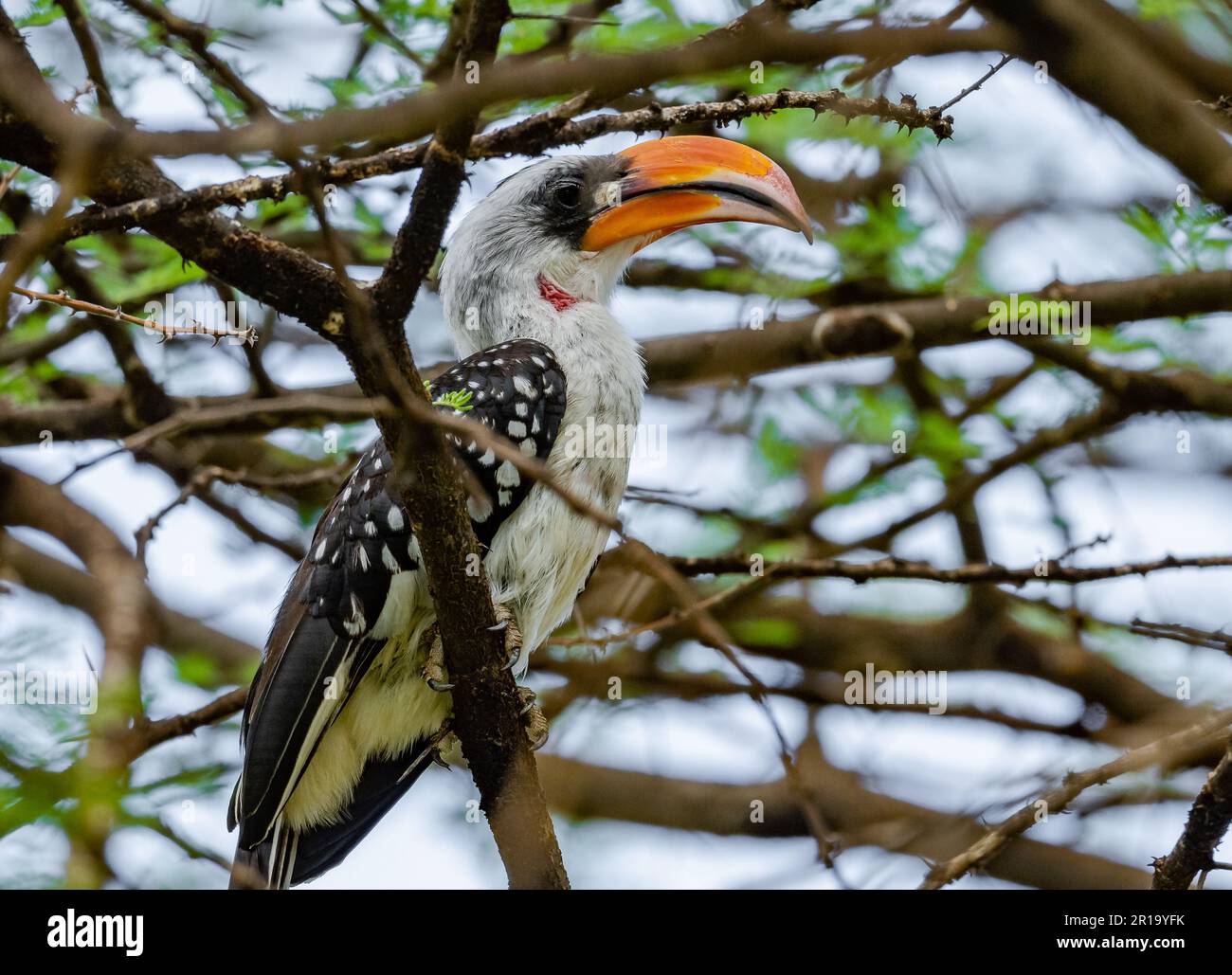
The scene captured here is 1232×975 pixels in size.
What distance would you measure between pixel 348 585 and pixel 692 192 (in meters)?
1.85

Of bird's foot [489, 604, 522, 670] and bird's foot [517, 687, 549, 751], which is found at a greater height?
bird's foot [489, 604, 522, 670]

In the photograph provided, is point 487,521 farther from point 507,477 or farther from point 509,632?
point 509,632

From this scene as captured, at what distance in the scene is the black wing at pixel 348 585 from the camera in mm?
3576

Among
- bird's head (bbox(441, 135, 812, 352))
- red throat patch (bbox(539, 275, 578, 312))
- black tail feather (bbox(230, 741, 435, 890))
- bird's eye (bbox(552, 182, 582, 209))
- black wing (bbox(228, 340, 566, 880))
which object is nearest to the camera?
black wing (bbox(228, 340, 566, 880))

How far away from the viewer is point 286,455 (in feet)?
19.3

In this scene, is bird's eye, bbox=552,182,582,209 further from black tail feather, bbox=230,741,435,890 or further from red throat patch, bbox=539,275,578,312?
black tail feather, bbox=230,741,435,890

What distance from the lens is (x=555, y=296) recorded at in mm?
4547

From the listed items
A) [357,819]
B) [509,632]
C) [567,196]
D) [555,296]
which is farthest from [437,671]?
[567,196]

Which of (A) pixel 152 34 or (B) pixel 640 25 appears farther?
(B) pixel 640 25

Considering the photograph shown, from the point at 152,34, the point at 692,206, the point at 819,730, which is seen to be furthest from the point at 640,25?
the point at 819,730

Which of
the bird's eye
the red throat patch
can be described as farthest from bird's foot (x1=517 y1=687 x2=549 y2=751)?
the bird's eye

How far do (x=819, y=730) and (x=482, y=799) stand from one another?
8.28 feet

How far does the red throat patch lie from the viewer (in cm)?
453

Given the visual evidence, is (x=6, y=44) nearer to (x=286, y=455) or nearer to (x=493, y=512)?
(x=493, y=512)
